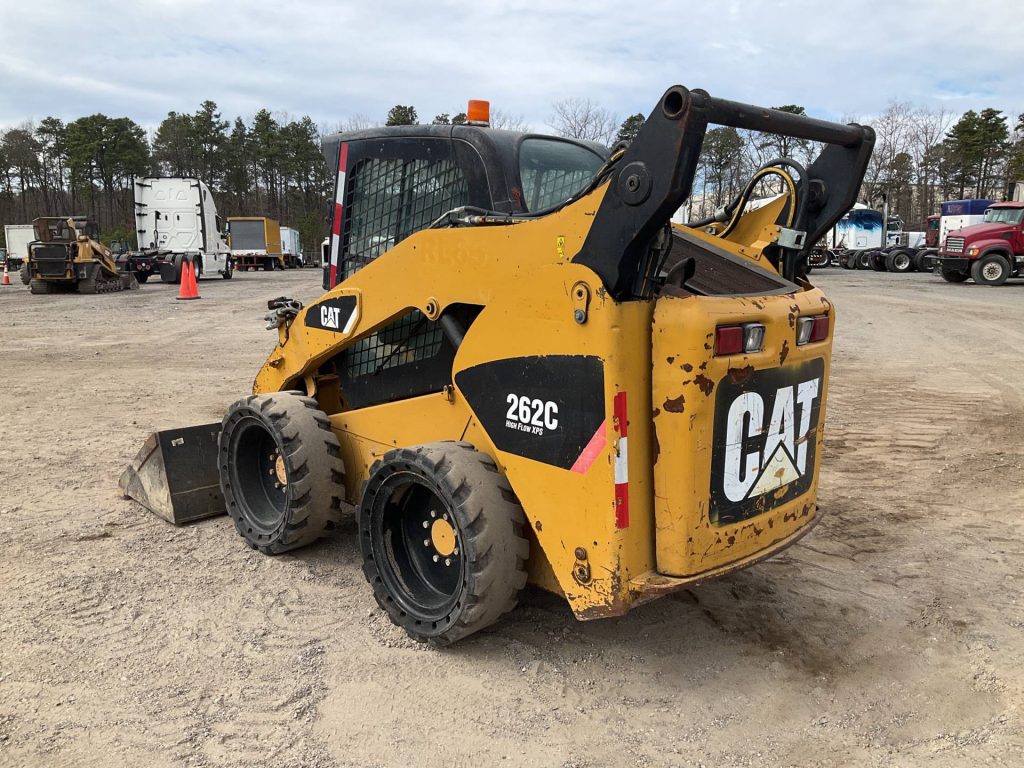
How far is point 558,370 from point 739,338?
0.61 meters

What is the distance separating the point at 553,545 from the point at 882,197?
37292 mm

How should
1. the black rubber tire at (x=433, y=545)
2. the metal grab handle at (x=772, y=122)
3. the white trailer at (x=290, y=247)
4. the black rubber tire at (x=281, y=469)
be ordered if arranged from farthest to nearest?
the white trailer at (x=290, y=247) < the black rubber tire at (x=281, y=469) < the black rubber tire at (x=433, y=545) < the metal grab handle at (x=772, y=122)

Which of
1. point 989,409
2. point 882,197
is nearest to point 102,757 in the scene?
point 989,409

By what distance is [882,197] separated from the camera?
115ft

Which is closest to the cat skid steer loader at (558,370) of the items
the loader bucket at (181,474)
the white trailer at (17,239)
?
the loader bucket at (181,474)

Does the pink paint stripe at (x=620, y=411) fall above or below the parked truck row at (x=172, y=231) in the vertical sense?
below

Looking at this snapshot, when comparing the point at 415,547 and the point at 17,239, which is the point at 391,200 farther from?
the point at 17,239

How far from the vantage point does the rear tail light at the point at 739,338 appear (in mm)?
2541

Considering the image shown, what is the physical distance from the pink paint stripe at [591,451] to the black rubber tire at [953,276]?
2434 cm

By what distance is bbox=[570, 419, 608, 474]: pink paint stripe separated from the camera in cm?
255

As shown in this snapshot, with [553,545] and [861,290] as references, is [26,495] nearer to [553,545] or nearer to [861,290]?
[553,545]

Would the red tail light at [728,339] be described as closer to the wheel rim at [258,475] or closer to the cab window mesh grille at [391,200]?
the cab window mesh grille at [391,200]

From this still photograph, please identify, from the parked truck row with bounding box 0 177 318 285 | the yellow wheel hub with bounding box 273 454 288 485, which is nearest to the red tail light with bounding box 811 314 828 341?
the yellow wheel hub with bounding box 273 454 288 485

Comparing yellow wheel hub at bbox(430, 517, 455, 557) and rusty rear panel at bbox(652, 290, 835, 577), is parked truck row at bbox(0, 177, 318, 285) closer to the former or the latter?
yellow wheel hub at bbox(430, 517, 455, 557)
